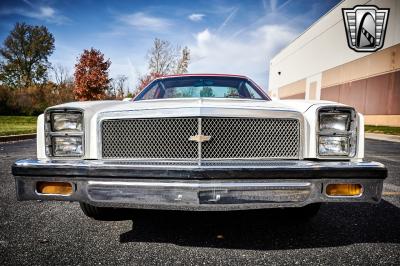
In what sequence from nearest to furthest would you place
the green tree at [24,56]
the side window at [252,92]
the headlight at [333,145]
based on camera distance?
the headlight at [333,145], the side window at [252,92], the green tree at [24,56]

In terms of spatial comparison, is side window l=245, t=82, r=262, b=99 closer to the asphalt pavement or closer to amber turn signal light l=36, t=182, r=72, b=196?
the asphalt pavement

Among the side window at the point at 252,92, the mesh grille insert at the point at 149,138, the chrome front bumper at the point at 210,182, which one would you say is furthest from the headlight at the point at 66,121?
the side window at the point at 252,92

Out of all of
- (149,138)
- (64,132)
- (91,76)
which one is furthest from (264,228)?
(91,76)

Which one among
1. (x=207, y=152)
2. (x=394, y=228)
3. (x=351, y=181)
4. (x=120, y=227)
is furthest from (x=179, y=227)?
(x=394, y=228)

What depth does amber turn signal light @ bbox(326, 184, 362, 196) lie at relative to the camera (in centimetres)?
187

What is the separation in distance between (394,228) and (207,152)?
1.86 m

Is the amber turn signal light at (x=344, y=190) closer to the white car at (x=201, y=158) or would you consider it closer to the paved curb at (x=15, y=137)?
the white car at (x=201, y=158)

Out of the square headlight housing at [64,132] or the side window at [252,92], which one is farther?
the side window at [252,92]

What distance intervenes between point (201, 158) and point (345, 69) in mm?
26202

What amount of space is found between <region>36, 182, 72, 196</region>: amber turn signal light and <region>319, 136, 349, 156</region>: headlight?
1852 mm

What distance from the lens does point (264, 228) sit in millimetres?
2393

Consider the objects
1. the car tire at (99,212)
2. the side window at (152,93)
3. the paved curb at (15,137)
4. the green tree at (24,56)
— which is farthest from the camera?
the green tree at (24,56)

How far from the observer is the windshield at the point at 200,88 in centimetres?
345

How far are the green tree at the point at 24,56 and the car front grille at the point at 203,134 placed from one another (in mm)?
40147
